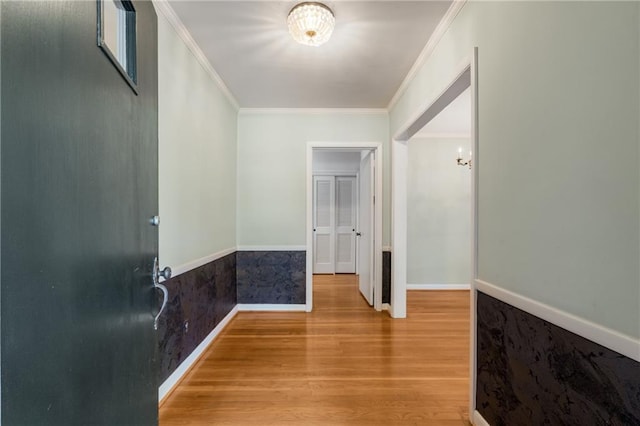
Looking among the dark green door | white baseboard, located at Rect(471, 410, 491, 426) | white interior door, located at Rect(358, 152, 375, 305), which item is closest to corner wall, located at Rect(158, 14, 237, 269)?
the dark green door

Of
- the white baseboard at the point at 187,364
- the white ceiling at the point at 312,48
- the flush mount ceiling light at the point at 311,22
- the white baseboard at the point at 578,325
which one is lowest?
the white baseboard at the point at 187,364

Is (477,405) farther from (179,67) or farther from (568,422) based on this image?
(179,67)

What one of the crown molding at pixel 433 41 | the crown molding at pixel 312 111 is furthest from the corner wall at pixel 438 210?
the crown molding at pixel 433 41

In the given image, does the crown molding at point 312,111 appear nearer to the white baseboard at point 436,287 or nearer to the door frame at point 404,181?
the door frame at point 404,181

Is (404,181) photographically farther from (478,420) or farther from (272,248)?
(478,420)

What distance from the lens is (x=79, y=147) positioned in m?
0.66

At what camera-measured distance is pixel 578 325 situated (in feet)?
3.12

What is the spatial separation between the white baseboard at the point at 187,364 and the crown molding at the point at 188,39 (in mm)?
2281

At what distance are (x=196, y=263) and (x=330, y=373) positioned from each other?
130 cm

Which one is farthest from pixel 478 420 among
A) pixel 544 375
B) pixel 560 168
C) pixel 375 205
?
pixel 375 205

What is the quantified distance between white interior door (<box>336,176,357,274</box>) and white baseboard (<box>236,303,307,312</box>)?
8.65 feet

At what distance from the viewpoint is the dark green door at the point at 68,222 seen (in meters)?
0.48

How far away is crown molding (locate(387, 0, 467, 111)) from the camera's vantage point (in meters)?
1.79

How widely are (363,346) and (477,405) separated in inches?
44.3
